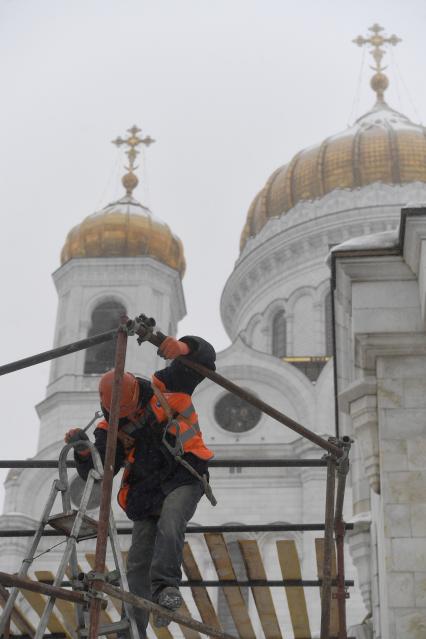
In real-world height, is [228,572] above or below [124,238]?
below

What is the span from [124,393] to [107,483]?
673mm

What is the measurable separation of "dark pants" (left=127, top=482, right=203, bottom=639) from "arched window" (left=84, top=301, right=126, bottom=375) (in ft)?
64.9

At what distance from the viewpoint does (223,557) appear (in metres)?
5.62

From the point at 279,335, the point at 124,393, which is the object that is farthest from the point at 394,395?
the point at 279,335

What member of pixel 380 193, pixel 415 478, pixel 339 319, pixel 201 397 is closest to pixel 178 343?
pixel 415 478

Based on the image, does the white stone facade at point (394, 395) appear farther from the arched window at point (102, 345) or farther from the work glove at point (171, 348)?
the arched window at point (102, 345)

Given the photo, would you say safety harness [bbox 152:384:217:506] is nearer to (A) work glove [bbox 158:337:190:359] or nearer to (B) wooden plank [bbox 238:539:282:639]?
(A) work glove [bbox 158:337:190:359]

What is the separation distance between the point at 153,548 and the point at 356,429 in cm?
219

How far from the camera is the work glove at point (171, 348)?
429cm

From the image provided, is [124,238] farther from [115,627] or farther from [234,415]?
[115,627]

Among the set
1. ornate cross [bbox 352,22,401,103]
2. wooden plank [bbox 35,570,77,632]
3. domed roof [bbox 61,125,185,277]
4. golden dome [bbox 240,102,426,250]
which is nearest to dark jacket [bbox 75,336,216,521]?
wooden plank [bbox 35,570,77,632]

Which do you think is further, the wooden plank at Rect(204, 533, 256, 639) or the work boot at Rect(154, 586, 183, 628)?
the wooden plank at Rect(204, 533, 256, 639)

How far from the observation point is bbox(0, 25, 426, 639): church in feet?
69.6

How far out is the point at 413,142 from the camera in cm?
3005
